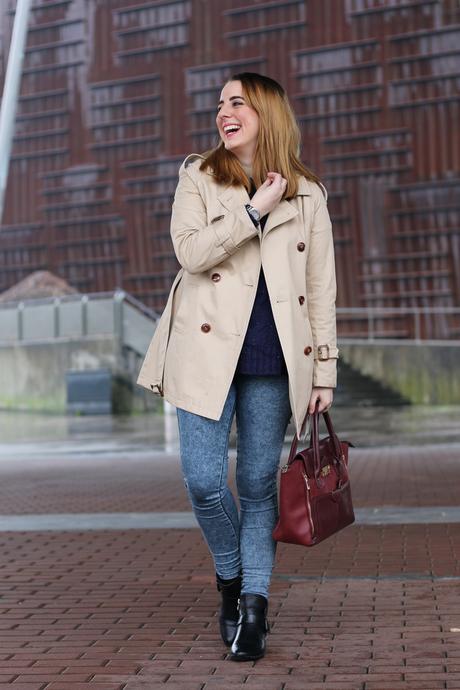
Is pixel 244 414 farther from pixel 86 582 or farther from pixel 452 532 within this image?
pixel 452 532

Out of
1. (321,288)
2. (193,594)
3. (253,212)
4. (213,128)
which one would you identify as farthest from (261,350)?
(213,128)

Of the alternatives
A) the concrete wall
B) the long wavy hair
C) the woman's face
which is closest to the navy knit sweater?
the long wavy hair

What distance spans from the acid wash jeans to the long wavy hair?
0.67 metres

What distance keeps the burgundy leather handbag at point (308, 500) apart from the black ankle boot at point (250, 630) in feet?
0.77

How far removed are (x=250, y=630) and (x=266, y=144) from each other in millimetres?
1622

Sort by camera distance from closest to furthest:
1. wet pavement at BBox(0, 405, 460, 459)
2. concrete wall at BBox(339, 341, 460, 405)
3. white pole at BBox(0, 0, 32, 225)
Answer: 1. white pole at BBox(0, 0, 32, 225)
2. wet pavement at BBox(0, 405, 460, 459)
3. concrete wall at BBox(339, 341, 460, 405)

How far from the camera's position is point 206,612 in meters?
4.84

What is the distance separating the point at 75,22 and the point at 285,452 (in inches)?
834

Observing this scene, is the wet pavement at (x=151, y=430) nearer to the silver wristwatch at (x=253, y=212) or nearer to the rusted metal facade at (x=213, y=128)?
the rusted metal facade at (x=213, y=128)

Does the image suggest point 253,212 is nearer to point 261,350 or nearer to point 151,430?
point 261,350

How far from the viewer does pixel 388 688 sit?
355 cm

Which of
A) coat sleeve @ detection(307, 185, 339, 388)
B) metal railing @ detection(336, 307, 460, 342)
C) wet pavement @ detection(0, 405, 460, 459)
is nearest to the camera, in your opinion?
coat sleeve @ detection(307, 185, 339, 388)

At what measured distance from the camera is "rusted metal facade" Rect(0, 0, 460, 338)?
2812cm

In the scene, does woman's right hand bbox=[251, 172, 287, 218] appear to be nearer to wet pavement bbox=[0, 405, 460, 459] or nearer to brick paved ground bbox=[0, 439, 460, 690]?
brick paved ground bbox=[0, 439, 460, 690]
